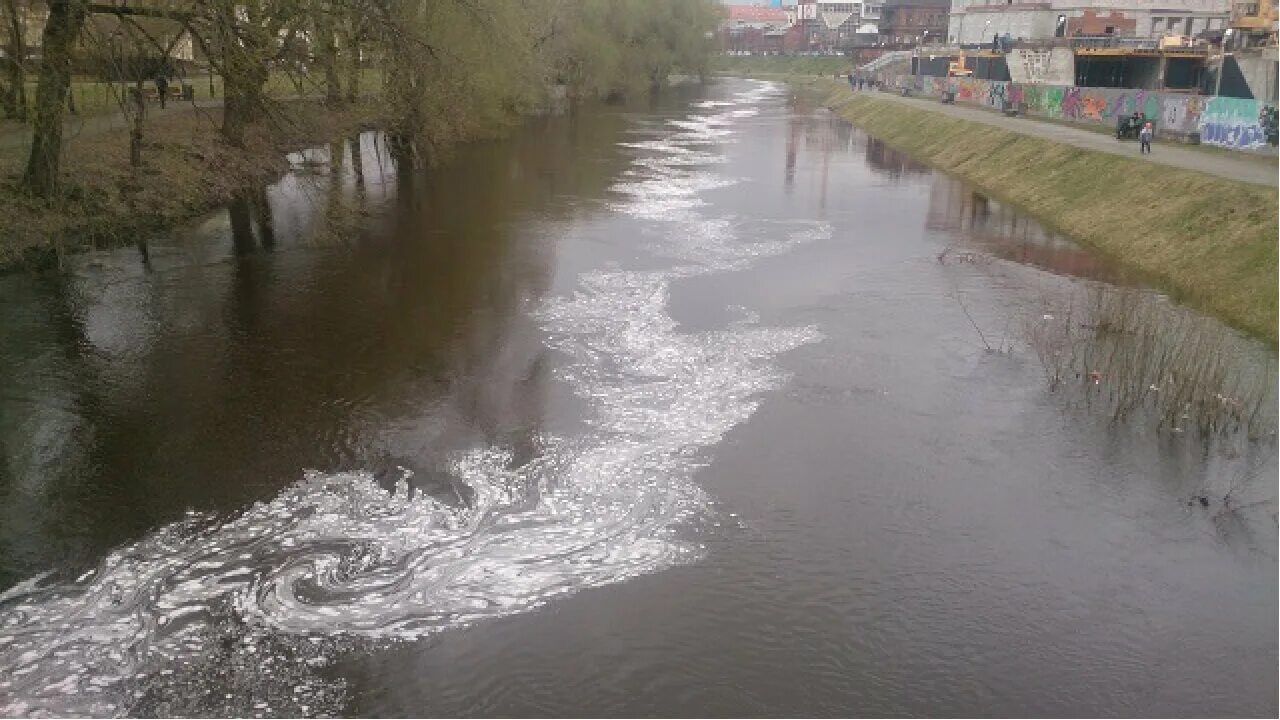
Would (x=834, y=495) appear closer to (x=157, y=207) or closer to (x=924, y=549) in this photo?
(x=924, y=549)

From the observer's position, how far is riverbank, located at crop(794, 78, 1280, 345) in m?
22.1

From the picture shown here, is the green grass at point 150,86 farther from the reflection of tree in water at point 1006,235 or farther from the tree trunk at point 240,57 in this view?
the reflection of tree in water at point 1006,235

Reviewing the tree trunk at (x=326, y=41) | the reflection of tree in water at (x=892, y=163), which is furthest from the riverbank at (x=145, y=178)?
the reflection of tree in water at (x=892, y=163)

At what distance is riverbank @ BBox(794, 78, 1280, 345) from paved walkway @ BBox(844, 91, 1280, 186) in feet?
2.99

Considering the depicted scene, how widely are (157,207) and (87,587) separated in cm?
1907

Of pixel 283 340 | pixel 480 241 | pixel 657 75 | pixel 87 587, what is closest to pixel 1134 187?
pixel 480 241

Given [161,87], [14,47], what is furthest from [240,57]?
[161,87]

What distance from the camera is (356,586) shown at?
10781 millimetres

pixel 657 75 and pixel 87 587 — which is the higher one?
pixel 657 75

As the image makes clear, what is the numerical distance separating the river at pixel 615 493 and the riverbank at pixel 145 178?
1.51m

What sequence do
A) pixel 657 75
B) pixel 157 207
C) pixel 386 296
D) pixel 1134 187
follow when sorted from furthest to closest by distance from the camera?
pixel 657 75 < pixel 1134 187 < pixel 157 207 < pixel 386 296

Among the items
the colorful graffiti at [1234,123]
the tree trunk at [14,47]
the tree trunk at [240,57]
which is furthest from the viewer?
the colorful graffiti at [1234,123]

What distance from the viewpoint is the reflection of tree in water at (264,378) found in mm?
12805

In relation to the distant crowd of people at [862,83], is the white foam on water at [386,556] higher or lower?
lower
